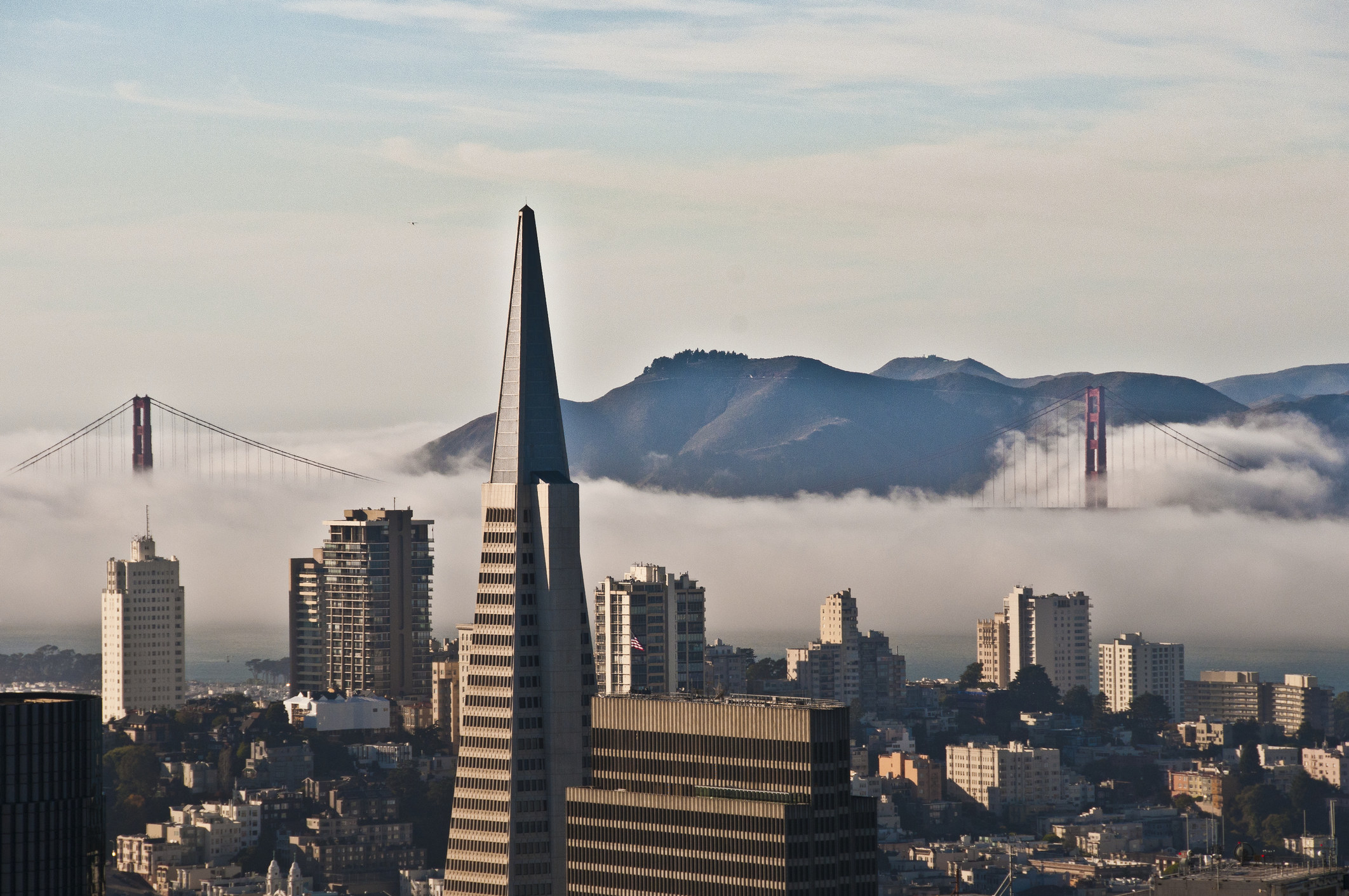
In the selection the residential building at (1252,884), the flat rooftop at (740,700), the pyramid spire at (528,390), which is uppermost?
the pyramid spire at (528,390)

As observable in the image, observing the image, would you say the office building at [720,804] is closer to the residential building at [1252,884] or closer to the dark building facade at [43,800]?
the residential building at [1252,884]

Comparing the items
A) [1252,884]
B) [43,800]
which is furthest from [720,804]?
[1252,884]

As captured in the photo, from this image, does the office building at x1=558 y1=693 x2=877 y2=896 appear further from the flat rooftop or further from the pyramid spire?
the pyramid spire

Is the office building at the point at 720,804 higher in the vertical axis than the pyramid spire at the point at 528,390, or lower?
lower

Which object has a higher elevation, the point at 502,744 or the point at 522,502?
the point at 522,502

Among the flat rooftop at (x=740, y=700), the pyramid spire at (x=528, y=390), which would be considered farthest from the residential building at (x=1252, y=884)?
the pyramid spire at (x=528, y=390)

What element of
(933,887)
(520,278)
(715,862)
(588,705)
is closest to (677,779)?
(715,862)

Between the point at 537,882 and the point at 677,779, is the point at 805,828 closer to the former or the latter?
the point at 677,779
